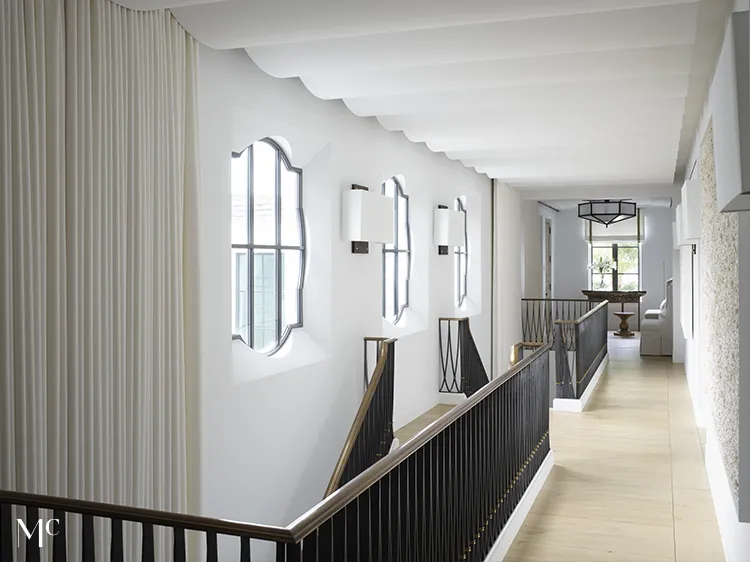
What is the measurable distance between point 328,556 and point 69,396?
4.46 feet

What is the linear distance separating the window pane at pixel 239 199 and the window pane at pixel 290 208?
0.51 metres

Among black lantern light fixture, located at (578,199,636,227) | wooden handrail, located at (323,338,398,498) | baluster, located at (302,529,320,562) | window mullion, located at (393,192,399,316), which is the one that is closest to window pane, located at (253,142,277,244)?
wooden handrail, located at (323,338,398,498)

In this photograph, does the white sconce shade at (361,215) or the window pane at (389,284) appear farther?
the window pane at (389,284)

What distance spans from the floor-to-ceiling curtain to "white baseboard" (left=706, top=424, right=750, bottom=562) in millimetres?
2535

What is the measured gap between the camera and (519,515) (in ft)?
15.4

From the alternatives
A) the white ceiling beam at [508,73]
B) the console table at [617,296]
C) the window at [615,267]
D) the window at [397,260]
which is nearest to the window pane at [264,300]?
the white ceiling beam at [508,73]

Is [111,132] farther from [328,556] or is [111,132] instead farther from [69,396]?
[328,556]

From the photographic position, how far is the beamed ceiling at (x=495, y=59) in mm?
3533

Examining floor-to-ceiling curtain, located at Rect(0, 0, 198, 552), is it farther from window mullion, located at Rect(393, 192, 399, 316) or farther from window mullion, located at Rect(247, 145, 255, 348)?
window mullion, located at Rect(393, 192, 399, 316)

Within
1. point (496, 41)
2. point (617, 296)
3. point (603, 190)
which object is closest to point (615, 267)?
point (617, 296)

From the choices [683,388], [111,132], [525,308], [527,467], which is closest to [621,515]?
[527,467]

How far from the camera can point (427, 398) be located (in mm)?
8367

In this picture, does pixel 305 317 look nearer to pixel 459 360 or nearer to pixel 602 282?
pixel 459 360

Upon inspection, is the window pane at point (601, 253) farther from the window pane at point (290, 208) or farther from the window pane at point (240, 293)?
the window pane at point (240, 293)
